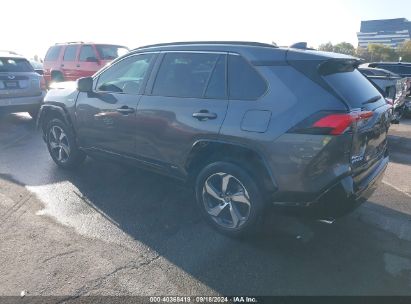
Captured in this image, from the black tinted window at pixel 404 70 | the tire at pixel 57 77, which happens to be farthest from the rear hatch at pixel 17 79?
the black tinted window at pixel 404 70

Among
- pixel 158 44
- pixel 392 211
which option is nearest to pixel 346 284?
pixel 392 211

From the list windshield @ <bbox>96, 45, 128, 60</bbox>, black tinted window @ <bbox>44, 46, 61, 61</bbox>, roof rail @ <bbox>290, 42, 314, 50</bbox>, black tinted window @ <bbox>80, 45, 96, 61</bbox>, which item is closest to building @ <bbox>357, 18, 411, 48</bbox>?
windshield @ <bbox>96, 45, 128, 60</bbox>

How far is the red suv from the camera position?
1120cm

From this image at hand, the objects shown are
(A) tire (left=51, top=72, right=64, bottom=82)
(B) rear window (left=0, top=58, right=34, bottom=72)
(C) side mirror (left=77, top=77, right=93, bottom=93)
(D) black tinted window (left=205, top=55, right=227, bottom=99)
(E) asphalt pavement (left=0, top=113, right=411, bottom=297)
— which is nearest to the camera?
(E) asphalt pavement (left=0, top=113, right=411, bottom=297)

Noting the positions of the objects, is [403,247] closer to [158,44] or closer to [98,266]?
[98,266]

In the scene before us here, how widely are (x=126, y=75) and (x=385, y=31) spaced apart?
156 meters

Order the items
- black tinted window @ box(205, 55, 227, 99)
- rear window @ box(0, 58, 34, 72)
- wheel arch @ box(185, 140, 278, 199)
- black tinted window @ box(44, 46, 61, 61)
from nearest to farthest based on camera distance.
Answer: wheel arch @ box(185, 140, 278, 199) → black tinted window @ box(205, 55, 227, 99) → rear window @ box(0, 58, 34, 72) → black tinted window @ box(44, 46, 61, 61)

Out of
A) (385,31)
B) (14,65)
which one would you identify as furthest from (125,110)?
(385,31)

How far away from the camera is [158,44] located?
417 cm

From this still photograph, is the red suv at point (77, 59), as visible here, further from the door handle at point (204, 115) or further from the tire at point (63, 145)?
the door handle at point (204, 115)

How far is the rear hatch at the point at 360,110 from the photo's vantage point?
114 inches

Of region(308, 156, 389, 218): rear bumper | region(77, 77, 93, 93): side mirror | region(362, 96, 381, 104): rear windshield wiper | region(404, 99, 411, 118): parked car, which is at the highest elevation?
region(77, 77, 93, 93): side mirror

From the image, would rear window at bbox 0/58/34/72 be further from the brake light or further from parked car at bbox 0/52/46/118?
the brake light

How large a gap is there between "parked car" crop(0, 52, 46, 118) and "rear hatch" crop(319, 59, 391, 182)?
747cm
